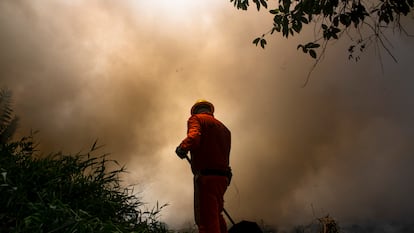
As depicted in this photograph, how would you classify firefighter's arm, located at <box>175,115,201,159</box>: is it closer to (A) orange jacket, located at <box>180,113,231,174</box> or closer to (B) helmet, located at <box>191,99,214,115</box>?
(A) orange jacket, located at <box>180,113,231,174</box>

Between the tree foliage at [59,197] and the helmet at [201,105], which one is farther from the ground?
the helmet at [201,105]

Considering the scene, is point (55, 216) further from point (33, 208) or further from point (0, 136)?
point (0, 136)

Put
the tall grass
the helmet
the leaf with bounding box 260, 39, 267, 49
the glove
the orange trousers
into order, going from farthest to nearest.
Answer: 1. the helmet
2. the glove
3. the orange trousers
4. the leaf with bounding box 260, 39, 267, 49
5. the tall grass

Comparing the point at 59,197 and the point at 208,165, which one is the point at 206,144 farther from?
the point at 59,197

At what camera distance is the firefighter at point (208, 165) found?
4.93 meters

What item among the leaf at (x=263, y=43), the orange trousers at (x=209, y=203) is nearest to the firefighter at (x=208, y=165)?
the orange trousers at (x=209, y=203)

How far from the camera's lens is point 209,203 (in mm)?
4973

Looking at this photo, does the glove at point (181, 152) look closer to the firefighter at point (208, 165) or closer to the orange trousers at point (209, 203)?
the firefighter at point (208, 165)

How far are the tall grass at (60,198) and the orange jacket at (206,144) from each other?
0.87m

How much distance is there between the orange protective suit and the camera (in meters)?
4.93

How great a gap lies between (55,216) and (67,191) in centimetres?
97

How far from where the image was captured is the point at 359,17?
4.36 metres

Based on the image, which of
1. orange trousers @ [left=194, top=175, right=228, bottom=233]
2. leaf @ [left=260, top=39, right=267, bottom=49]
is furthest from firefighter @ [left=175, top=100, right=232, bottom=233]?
leaf @ [left=260, top=39, right=267, bottom=49]

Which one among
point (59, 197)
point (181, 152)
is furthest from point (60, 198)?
point (181, 152)
